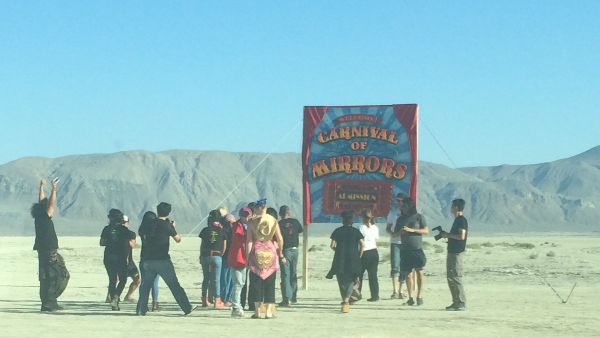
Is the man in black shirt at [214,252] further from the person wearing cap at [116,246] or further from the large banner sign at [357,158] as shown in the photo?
the large banner sign at [357,158]

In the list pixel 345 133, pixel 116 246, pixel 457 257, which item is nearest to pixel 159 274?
pixel 116 246

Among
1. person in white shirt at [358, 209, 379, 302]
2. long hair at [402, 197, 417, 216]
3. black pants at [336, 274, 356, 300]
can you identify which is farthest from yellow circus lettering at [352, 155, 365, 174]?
black pants at [336, 274, 356, 300]

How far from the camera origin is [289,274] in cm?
1472

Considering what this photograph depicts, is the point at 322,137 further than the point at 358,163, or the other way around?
the point at 322,137

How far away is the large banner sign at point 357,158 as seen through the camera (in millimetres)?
17672

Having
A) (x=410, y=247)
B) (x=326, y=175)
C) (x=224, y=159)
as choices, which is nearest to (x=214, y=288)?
(x=410, y=247)

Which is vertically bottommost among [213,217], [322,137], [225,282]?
[225,282]

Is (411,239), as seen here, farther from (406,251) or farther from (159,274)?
(159,274)

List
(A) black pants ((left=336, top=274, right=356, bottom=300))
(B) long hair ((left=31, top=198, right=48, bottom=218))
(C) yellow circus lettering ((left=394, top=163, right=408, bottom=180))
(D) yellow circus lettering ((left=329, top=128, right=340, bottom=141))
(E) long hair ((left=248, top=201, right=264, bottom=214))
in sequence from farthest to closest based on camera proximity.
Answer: (D) yellow circus lettering ((left=329, top=128, right=340, bottom=141))
(C) yellow circus lettering ((left=394, top=163, right=408, bottom=180))
(A) black pants ((left=336, top=274, right=356, bottom=300))
(B) long hair ((left=31, top=198, right=48, bottom=218))
(E) long hair ((left=248, top=201, right=264, bottom=214))

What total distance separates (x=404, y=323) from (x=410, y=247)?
2244mm

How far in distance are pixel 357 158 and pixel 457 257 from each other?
4659mm

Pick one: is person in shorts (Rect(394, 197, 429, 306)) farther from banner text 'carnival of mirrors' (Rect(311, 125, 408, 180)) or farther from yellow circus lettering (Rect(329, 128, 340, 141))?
yellow circus lettering (Rect(329, 128, 340, 141))

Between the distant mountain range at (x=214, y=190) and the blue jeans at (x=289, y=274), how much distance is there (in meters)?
96.9

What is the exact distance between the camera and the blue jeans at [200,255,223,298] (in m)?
14.1
